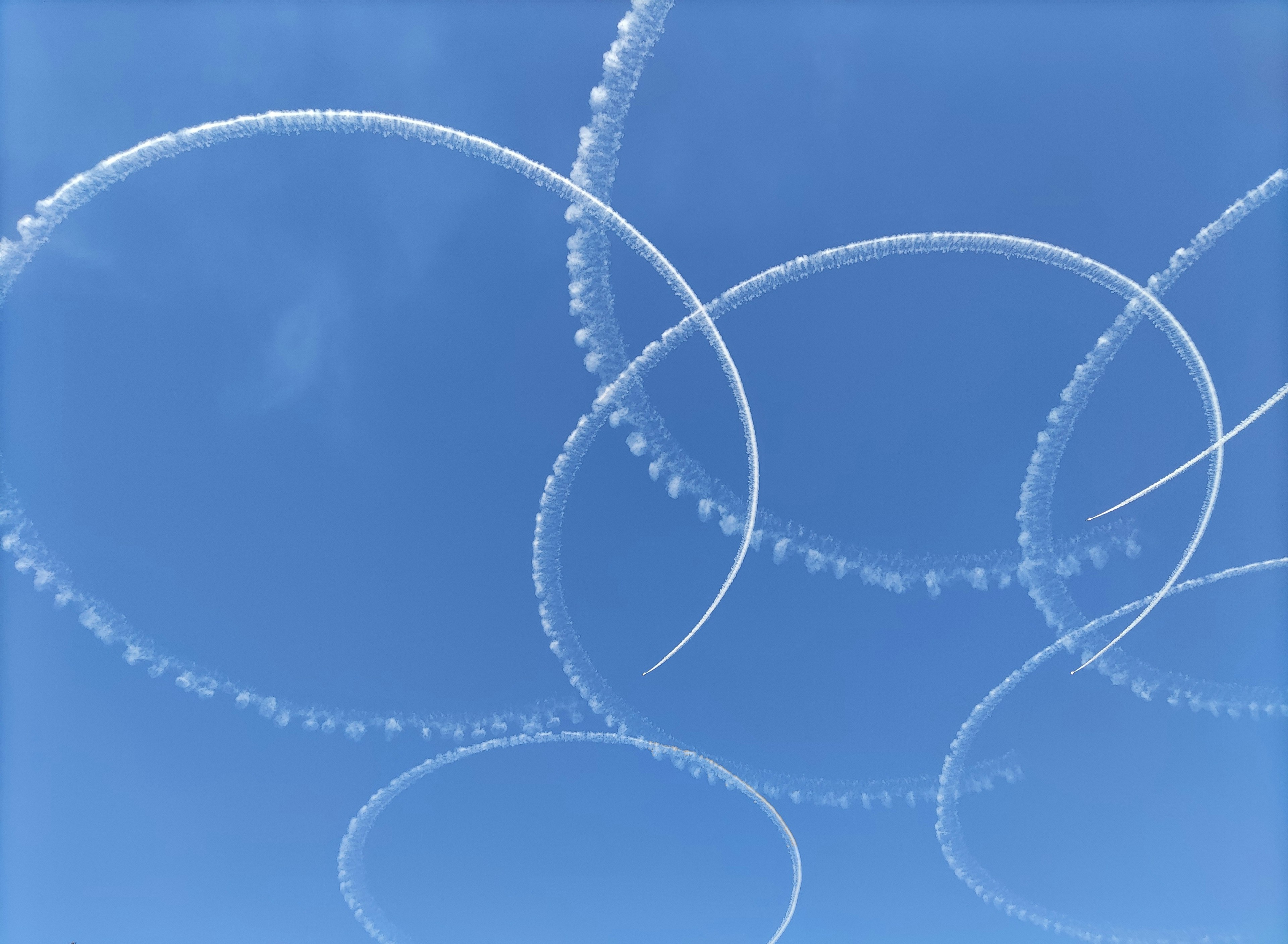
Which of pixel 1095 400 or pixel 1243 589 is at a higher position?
pixel 1095 400

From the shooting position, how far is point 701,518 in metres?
9.84

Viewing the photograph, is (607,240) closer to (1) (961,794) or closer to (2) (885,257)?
(2) (885,257)

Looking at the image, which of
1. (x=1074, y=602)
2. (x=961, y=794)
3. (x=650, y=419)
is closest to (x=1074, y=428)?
(x=1074, y=602)

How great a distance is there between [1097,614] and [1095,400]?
3760mm

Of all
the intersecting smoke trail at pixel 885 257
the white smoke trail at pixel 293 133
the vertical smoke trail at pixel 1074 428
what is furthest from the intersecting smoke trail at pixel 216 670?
the vertical smoke trail at pixel 1074 428

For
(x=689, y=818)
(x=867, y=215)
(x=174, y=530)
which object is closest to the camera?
(x=867, y=215)

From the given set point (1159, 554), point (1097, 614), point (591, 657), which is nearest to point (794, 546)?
point (591, 657)

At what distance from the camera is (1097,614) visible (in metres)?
10.0

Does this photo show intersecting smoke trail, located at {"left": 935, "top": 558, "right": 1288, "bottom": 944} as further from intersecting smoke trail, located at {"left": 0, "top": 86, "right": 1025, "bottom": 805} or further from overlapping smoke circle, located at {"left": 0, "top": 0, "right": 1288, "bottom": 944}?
intersecting smoke trail, located at {"left": 0, "top": 86, "right": 1025, "bottom": 805}

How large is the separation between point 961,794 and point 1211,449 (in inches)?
295

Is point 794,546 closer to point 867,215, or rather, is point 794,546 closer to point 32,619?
point 867,215

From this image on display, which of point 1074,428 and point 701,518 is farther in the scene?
point 701,518

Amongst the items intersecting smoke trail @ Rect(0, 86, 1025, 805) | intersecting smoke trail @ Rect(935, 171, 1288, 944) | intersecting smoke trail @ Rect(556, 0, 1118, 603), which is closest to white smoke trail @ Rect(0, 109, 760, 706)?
intersecting smoke trail @ Rect(0, 86, 1025, 805)

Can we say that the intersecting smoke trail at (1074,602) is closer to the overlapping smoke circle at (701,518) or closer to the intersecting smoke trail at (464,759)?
the overlapping smoke circle at (701,518)
